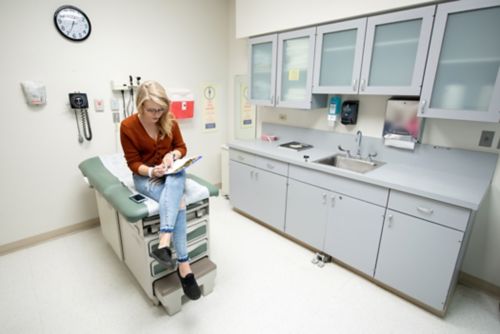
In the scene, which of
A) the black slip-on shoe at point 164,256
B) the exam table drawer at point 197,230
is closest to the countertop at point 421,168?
the exam table drawer at point 197,230

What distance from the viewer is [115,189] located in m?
1.89

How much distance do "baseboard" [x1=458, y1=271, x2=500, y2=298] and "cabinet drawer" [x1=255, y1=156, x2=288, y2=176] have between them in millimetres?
1685

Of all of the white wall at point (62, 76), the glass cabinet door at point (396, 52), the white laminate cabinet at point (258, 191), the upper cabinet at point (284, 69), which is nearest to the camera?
the glass cabinet door at point (396, 52)

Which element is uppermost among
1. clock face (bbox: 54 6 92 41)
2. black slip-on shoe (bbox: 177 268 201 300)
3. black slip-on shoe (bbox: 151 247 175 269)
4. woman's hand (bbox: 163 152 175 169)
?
clock face (bbox: 54 6 92 41)

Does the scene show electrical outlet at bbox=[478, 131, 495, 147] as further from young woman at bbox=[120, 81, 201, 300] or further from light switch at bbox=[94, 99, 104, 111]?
light switch at bbox=[94, 99, 104, 111]

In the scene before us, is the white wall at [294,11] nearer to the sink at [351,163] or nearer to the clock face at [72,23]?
the sink at [351,163]

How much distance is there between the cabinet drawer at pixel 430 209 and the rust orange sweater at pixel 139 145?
1661 millimetres

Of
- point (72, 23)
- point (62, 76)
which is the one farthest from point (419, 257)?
point (72, 23)

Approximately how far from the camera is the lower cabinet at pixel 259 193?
8.80ft

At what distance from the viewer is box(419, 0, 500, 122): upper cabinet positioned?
1606 millimetres

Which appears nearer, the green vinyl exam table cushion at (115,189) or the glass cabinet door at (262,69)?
the green vinyl exam table cushion at (115,189)

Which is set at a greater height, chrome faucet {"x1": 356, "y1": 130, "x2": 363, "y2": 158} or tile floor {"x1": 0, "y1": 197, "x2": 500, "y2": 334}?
chrome faucet {"x1": 356, "y1": 130, "x2": 363, "y2": 158}

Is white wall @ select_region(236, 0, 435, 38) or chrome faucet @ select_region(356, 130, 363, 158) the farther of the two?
chrome faucet @ select_region(356, 130, 363, 158)

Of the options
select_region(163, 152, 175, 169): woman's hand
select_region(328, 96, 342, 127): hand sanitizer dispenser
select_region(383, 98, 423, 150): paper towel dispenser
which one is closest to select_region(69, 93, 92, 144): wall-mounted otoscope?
select_region(163, 152, 175, 169): woman's hand
